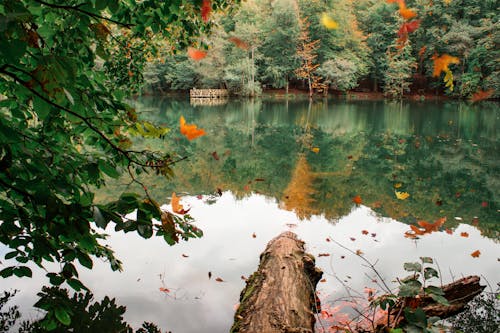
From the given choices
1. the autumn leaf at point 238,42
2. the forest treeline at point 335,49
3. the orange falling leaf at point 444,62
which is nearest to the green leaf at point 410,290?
the orange falling leaf at point 444,62

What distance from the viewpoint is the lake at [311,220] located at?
314 centimetres

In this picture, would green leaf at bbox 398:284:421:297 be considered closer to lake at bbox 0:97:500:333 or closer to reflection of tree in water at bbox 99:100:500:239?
lake at bbox 0:97:500:333

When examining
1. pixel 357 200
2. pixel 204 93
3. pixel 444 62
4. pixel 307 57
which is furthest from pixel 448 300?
pixel 204 93

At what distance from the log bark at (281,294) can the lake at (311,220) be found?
273 millimetres

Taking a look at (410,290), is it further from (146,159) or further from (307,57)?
(307,57)

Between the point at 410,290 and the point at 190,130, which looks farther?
the point at 410,290

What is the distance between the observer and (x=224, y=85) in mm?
39562

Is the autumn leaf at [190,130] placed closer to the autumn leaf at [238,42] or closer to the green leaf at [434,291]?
the green leaf at [434,291]

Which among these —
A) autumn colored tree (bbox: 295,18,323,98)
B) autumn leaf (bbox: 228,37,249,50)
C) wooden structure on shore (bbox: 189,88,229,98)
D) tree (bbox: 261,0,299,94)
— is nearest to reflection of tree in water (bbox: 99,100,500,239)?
autumn leaf (bbox: 228,37,249,50)

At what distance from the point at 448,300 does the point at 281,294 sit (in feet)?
3.84

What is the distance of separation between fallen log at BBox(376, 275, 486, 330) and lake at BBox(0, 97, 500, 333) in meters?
0.43

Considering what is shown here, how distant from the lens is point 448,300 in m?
2.60

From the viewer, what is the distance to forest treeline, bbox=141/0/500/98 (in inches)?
1219

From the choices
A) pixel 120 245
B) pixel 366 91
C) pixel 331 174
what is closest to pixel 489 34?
pixel 366 91
